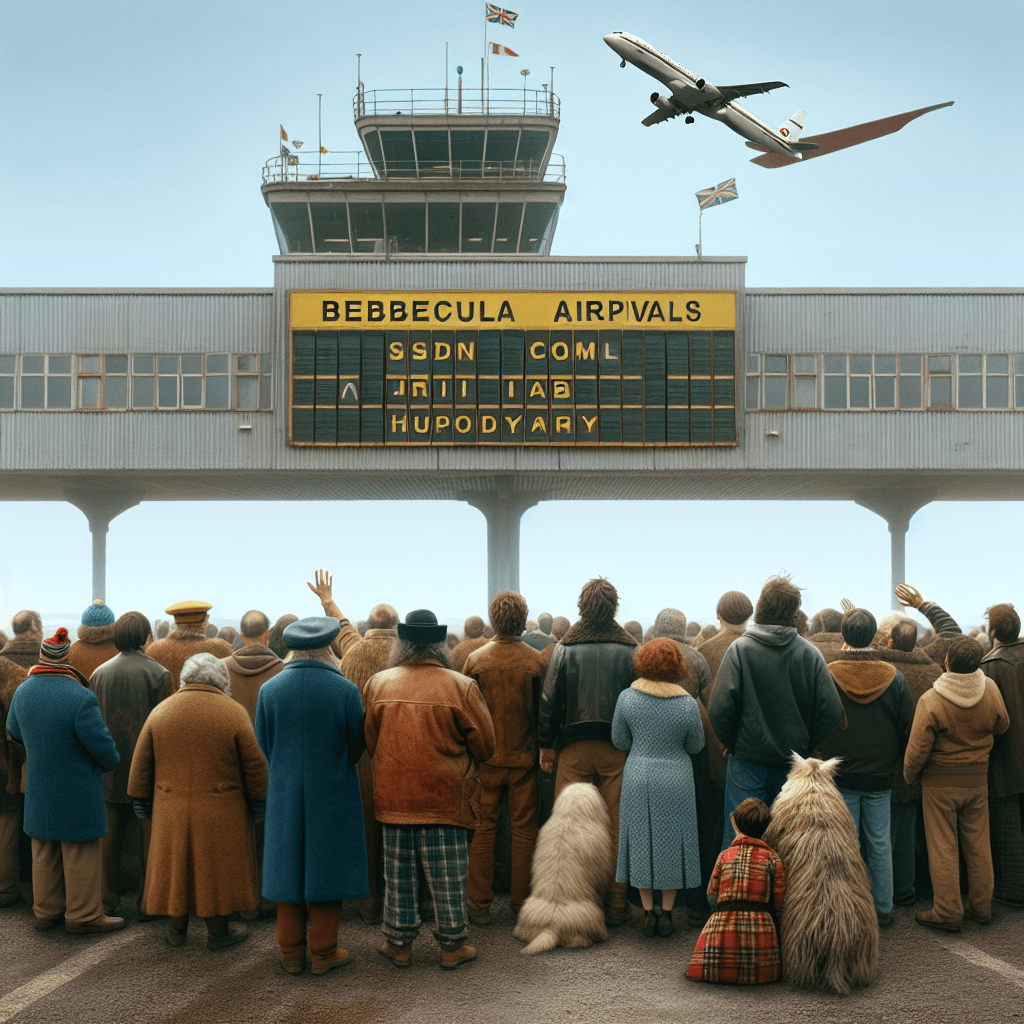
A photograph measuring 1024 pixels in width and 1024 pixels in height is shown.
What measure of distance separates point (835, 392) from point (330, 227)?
16560 millimetres

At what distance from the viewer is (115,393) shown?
26.0 m

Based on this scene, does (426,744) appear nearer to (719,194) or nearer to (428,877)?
(428,877)

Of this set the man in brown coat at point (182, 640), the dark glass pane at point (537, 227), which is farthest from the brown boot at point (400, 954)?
the dark glass pane at point (537, 227)

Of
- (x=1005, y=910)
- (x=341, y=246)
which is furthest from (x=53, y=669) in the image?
(x=341, y=246)

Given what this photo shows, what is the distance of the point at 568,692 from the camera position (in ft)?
23.1

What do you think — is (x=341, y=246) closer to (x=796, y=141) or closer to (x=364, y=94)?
(x=364, y=94)

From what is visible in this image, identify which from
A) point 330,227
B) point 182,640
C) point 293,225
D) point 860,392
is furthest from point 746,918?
point 293,225

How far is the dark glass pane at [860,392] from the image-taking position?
26156 mm

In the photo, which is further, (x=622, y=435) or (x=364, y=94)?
(x=364, y=94)

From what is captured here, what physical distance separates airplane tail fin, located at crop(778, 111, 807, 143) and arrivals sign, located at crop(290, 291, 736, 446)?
37.7ft

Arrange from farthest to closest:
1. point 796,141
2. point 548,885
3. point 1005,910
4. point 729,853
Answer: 1. point 796,141
2. point 1005,910
3. point 548,885
4. point 729,853

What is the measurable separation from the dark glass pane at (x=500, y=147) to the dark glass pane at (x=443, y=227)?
126 inches

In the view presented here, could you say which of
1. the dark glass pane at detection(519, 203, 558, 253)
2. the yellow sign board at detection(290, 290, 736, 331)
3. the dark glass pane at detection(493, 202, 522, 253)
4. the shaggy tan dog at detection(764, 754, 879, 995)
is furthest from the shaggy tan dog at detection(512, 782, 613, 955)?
the dark glass pane at detection(519, 203, 558, 253)

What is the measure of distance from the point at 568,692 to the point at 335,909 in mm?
2037
